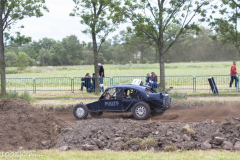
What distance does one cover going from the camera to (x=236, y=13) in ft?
63.6

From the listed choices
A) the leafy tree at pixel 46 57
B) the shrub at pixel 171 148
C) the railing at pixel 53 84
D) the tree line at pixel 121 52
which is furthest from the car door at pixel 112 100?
the leafy tree at pixel 46 57

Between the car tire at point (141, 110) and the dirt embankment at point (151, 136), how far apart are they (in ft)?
7.17

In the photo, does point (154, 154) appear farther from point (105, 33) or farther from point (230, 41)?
point (230, 41)

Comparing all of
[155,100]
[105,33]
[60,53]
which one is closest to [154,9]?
[105,33]

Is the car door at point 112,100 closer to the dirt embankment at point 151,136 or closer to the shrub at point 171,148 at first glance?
the dirt embankment at point 151,136

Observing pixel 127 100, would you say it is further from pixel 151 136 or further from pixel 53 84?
pixel 53 84

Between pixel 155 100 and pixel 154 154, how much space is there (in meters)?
5.07

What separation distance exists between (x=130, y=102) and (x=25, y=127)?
4.81m

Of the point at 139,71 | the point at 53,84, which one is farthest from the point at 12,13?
the point at 139,71

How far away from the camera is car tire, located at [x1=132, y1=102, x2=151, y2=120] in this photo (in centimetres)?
1142

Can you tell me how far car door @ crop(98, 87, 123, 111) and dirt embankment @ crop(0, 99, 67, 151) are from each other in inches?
111

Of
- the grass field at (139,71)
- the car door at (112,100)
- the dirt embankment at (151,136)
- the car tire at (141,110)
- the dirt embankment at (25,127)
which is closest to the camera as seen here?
the dirt embankment at (151,136)

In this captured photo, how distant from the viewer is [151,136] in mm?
8164

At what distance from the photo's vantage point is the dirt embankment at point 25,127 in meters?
8.03
